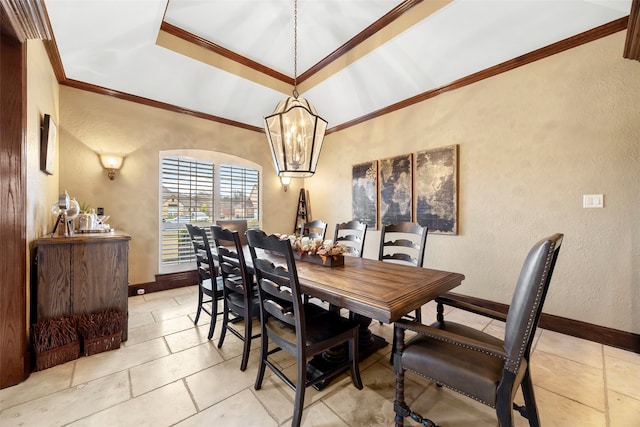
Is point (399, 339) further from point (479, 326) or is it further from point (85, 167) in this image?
point (85, 167)

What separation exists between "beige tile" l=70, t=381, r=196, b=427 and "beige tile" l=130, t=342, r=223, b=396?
3.9 inches

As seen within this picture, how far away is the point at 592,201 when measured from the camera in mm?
2371

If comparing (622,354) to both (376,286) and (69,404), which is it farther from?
(69,404)

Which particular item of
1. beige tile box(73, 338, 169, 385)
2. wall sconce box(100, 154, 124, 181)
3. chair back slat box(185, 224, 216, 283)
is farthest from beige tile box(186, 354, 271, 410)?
wall sconce box(100, 154, 124, 181)

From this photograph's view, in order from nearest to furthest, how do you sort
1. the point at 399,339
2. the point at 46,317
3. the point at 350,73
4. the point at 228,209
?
1. the point at 399,339
2. the point at 46,317
3. the point at 350,73
4. the point at 228,209

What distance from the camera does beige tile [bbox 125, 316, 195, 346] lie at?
93.3 inches

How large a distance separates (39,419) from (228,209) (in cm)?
331

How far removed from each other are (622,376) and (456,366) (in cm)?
180

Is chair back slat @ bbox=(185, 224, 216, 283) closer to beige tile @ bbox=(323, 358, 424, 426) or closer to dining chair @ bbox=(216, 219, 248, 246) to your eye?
dining chair @ bbox=(216, 219, 248, 246)

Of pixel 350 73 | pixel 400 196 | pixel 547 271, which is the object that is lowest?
pixel 547 271

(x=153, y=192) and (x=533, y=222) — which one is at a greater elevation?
(x=153, y=192)

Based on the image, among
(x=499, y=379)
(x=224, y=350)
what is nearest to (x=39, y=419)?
(x=224, y=350)

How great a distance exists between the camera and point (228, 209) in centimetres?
451

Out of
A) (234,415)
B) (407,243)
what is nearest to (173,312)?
(234,415)
